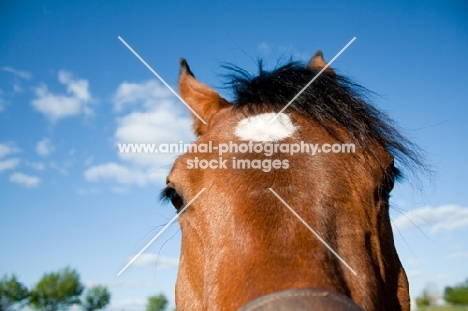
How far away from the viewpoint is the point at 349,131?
3.39 metres

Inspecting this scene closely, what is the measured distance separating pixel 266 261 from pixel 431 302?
56174mm

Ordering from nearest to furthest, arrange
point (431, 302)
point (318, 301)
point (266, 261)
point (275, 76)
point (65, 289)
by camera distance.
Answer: point (318, 301) → point (266, 261) → point (275, 76) → point (431, 302) → point (65, 289)

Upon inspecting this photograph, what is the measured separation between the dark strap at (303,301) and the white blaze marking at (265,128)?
4.75 feet

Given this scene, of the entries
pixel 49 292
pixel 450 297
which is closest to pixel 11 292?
pixel 49 292

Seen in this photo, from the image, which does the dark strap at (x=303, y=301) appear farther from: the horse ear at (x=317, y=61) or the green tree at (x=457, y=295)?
the green tree at (x=457, y=295)

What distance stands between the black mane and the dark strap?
1659mm

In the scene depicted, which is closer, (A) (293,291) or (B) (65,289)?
(A) (293,291)

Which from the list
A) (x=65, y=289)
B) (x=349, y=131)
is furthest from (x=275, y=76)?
(x=65, y=289)

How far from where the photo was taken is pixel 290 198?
8.49 ft

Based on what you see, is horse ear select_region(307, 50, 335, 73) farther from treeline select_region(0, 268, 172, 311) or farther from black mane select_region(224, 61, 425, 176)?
treeline select_region(0, 268, 172, 311)

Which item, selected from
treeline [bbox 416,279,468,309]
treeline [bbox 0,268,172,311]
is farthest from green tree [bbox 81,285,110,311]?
treeline [bbox 416,279,468,309]

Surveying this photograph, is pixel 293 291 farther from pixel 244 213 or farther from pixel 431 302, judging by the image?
pixel 431 302

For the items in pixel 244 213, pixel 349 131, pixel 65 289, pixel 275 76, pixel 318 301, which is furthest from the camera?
pixel 65 289

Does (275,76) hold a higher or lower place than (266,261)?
higher
